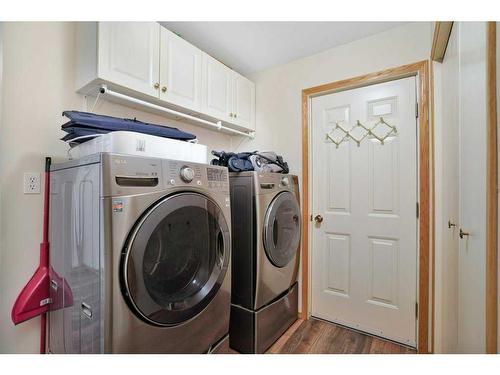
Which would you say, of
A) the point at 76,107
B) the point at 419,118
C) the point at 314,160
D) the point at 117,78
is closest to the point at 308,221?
the point at 314,160

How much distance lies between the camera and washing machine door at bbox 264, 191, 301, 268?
167 cm

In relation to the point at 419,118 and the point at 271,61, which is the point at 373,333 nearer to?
the point at 419,118

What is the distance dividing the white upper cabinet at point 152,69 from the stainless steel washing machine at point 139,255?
0.59 meters

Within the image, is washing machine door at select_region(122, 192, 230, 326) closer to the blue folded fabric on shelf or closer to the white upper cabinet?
the blue folded fabric on shelf

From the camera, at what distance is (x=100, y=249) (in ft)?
2.81

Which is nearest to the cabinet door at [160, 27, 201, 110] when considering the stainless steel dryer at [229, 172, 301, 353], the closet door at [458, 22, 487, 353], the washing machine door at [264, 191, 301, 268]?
the stainless steel dryer at [229, 172, 301, 353]

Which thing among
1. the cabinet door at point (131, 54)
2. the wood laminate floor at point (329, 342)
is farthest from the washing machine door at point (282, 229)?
the cabinet door at point (131, 54)

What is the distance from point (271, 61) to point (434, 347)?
8.46ft

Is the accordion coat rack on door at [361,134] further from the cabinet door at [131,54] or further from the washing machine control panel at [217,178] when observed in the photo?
the cabinet door at [131,54]

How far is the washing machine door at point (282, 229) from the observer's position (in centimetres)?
167

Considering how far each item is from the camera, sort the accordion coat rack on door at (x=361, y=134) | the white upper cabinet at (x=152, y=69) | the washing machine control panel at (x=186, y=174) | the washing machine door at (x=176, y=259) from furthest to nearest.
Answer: the accordion coat rack on door at (x=361, y=134) < the white upper cabinet at (x=152, y=69) < the washing machine control panel at (x=186, y=174) < the washing machine door at (x=176, y=259)

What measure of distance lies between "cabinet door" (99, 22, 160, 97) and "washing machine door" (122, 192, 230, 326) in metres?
0.83

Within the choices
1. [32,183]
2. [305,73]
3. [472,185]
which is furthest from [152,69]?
[472,185]

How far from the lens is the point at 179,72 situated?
5.45ft
